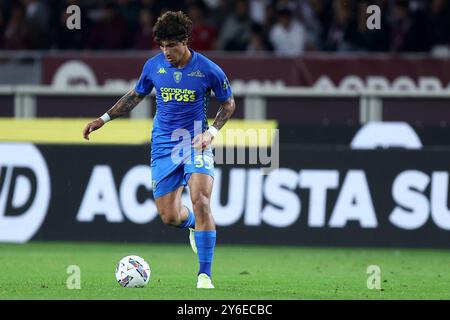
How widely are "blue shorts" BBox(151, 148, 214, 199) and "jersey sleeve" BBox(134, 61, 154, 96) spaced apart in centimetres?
59

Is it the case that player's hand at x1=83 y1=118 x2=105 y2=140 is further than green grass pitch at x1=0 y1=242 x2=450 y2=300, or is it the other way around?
player's hand at x1=83 y1=118 x2=105 y2=140

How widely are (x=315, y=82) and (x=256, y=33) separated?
4.06 feet

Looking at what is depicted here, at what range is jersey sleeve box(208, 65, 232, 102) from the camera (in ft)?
36.4

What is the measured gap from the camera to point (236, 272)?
12625 millimetres

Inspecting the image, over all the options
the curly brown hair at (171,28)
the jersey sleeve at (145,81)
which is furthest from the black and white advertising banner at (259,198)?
the curly brown hair at (171,28)

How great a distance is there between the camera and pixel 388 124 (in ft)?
55.1

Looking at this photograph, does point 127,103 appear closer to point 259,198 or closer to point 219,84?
point 219,84

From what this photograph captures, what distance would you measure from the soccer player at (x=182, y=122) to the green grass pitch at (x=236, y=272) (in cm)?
58

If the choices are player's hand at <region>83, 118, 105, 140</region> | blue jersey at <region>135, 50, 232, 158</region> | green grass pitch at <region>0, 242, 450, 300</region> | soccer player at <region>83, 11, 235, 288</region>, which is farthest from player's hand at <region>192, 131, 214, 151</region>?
green grass pitch at <region>0, 242, 450, 300</region>

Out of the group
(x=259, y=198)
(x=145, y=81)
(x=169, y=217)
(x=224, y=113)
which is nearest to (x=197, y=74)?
(x=224, y=113)

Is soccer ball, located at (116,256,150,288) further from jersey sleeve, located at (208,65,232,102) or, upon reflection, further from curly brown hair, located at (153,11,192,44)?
curly brown hair, located at (153,11,192,44)

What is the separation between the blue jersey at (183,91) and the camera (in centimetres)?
1112
